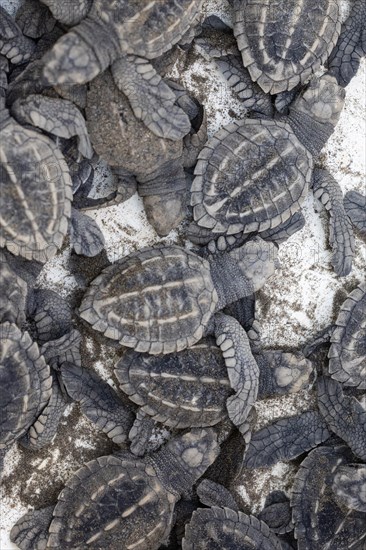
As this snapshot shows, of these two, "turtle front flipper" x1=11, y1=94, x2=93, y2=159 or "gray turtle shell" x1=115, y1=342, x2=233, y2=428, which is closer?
"turtle front flipper" x1=11, y1=94, x2=93, y2=159

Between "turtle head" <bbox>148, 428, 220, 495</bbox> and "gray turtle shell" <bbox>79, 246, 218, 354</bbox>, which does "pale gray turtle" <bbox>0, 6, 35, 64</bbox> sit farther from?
"turtle head" <bbox>148, 428, 220, 495</bbox>

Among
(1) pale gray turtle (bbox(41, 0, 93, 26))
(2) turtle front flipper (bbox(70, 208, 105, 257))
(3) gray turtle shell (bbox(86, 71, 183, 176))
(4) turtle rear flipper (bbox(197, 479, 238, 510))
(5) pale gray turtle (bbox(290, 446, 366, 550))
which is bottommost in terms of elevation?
(5) pale gray turtle (bbox(290, 446, 366, 550))

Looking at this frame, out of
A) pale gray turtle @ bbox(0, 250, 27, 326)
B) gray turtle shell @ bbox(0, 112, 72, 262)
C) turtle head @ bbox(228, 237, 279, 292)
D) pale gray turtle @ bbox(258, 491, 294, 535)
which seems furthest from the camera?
pale gray turtle @ bbox(258, 491, 294, 535)

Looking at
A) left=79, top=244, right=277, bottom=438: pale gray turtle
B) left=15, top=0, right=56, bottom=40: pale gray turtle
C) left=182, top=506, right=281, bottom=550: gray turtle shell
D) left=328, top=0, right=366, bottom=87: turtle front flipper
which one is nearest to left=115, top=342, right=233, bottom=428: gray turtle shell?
left=79, top=244, right=277, bottom=438: pale gray turtle

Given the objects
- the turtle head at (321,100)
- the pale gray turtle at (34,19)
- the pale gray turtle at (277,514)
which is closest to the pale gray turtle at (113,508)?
the pale gray turtle at (277,514)

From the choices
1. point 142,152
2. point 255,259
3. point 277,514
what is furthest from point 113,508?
point 142,152
